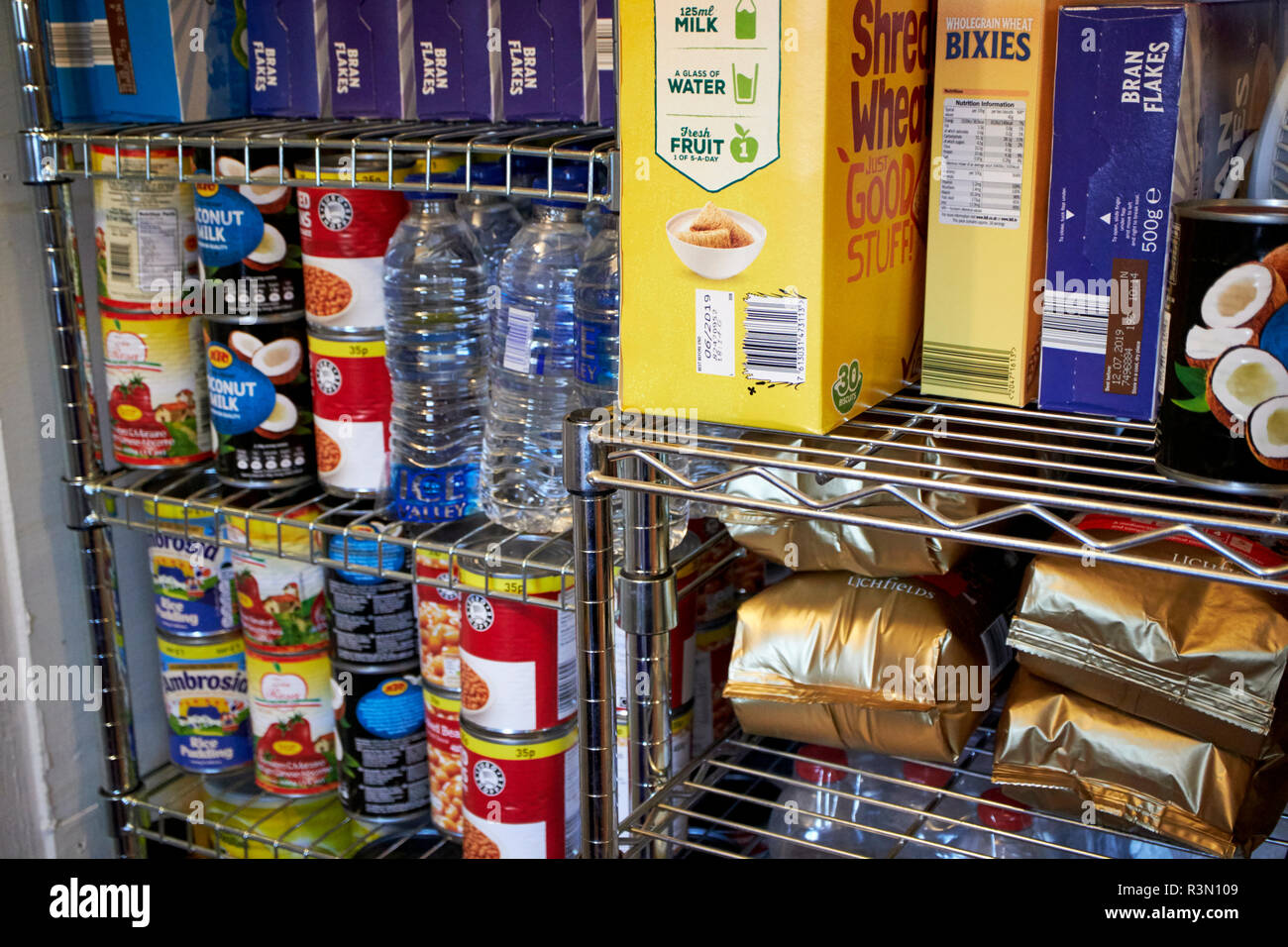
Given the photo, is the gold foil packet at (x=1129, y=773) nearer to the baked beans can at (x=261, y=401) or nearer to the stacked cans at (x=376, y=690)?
the stacked cans at (x=376, y=690)

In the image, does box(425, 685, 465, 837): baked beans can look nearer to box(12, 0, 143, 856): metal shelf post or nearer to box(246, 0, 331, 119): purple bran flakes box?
box(12, 0, 143, 856): metal shelf post

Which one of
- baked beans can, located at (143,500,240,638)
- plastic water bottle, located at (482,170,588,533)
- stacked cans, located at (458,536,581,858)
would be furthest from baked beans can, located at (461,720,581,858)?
baked beans can, located at (143,500,240,638)

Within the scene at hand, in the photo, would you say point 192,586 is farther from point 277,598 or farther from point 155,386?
point 155,386

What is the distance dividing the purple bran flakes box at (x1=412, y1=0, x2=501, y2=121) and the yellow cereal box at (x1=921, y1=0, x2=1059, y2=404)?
0.52m

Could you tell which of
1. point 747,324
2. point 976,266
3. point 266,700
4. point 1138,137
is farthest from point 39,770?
point 1138,137

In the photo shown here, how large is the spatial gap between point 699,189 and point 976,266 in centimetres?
24

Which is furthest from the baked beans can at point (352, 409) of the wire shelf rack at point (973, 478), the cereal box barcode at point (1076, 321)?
the cereal box barcode at point (1076, 321)

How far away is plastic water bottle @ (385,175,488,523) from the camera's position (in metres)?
1.37

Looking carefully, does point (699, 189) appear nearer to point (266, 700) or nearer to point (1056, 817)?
point (1056, 817)

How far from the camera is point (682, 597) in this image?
50.9 inches

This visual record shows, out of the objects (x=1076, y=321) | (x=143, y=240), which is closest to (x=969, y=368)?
(x=1076, y=321)

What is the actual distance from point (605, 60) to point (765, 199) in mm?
430

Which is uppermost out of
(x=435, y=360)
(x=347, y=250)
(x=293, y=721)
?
(x=347, y=250)

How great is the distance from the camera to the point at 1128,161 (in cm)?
91
